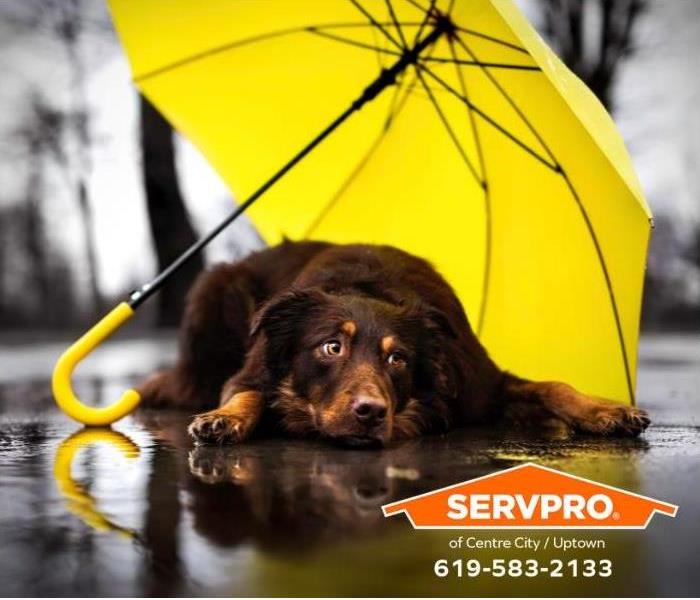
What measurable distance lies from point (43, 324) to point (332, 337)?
4.53 meters

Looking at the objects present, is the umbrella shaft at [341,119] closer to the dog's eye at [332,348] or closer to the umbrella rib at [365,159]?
the umbrella rib at [365,159]

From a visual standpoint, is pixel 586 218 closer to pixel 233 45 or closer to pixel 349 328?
pixel 349 328

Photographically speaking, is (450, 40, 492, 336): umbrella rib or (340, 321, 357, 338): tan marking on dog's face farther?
(450, 40, 492, 336): umbrella rib

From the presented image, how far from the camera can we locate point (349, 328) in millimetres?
3908

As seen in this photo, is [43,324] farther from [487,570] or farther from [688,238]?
[487,570]

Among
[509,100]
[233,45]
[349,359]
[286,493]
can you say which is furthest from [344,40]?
[286,493]

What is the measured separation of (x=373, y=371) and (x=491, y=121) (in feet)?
5.02

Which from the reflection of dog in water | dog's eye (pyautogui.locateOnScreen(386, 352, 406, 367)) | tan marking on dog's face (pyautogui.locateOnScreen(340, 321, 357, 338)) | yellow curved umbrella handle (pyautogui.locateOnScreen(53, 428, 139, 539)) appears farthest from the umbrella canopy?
yellow curved umbrella handle (pyautogui.locateOnScreen(53, 428, 139, 539))

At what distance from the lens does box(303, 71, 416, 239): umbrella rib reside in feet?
16.6

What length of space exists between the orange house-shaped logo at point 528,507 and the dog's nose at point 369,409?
68 centimetres

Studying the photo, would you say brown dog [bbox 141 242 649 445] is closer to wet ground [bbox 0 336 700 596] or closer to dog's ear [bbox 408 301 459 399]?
dog's ear [bbox 408 301 459 399]

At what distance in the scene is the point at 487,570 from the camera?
8.38 ft

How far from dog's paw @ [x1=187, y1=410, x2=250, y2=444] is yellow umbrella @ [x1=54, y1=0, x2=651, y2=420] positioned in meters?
0.89

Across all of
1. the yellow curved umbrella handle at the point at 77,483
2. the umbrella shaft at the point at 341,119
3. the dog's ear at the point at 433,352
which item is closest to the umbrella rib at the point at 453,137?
the umbrella shaft at the point at 341,119
